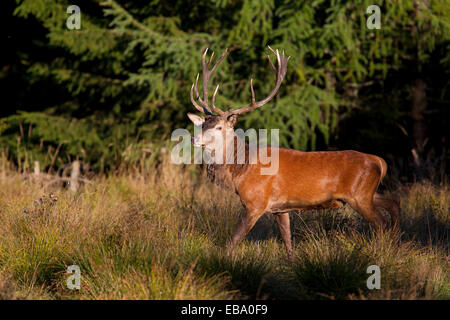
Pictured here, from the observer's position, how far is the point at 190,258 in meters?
4.69

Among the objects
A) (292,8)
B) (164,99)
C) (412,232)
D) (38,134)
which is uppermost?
(292,8)

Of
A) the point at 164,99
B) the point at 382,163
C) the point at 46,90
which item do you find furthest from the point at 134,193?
the point at 46,90

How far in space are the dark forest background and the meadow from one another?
3183 mm

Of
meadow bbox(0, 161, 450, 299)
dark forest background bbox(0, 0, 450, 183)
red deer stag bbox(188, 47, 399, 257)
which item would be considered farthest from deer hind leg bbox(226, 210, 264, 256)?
dark forest background bbox(0, 0, 450, 183)

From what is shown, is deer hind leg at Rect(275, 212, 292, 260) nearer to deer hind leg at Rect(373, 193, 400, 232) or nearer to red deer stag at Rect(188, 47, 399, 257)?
red deer stag at Rect(188, 47, 399, 257)

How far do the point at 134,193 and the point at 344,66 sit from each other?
18.3ft

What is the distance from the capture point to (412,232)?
6699mm

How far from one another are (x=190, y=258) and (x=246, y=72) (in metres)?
7.51

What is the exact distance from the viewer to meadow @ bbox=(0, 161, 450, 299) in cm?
425

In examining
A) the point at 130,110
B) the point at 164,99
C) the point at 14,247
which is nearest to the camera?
the point at 14,247

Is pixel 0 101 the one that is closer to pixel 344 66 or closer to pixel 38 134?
pixel 38 134

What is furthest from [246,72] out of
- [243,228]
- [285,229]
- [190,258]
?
[190,258]

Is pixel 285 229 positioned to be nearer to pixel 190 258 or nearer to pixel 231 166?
pixel 231 166

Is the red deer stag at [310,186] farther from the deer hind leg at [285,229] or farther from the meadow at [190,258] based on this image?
the meadow at [190,258]
